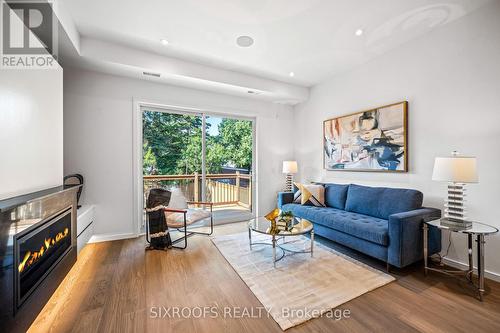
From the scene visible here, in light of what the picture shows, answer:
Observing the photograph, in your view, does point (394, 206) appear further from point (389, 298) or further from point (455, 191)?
point (389, 298)

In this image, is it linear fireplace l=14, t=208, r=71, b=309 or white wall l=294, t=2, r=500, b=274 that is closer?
linear fireplace l=14, t=208, r=71, b=309

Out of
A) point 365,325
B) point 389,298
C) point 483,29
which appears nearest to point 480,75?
point 483,29

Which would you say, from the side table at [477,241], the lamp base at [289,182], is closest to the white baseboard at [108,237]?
the lamp base at [289,182]

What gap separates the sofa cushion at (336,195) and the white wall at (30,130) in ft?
12.1

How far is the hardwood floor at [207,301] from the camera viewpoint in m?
1.60

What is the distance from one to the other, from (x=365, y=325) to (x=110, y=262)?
2757 millimetres

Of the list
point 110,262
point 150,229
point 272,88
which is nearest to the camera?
point 110,262

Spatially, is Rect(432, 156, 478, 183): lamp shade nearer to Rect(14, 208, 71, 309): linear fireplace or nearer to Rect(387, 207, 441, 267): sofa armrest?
Rect(387, 207, 441, 267): sofa armrest

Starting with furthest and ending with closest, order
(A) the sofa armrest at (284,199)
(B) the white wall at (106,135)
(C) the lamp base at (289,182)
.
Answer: (C) the lamp base at (289,182), (A) the sofa armrest at (284,199), (B) the white wall at (106,135)

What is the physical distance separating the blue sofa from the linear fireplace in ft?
9.84

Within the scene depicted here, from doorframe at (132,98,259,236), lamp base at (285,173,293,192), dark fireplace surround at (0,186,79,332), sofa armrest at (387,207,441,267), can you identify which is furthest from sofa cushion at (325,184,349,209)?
dark fireplace surround at (0,186,79,332)

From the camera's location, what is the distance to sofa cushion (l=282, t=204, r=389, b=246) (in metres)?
2.38

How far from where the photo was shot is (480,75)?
230cm

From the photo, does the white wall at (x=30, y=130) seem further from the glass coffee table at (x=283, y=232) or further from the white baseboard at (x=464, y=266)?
the white baseboard at (x=464, y=266)
